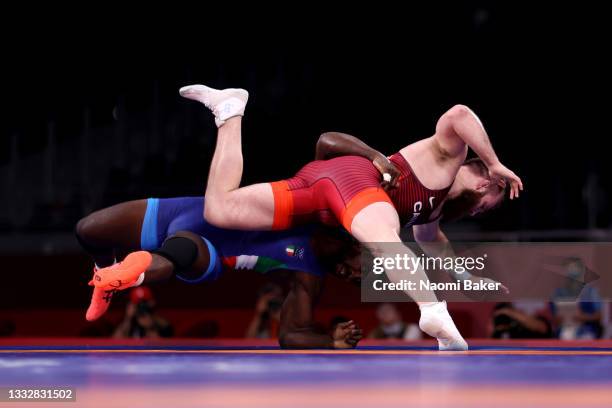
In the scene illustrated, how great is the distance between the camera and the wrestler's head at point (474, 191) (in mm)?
3283

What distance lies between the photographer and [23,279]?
7391 millimetres

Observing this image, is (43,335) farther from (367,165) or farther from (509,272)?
(367,165)

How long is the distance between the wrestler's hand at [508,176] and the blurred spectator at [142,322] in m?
3.31

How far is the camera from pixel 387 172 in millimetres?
3084

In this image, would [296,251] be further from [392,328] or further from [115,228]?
[392,328]

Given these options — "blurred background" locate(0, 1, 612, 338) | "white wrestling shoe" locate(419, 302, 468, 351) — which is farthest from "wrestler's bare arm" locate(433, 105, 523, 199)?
"blurred background" locate(0, 1, 612, 338)

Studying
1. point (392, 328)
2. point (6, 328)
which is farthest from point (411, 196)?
point (6, 328)

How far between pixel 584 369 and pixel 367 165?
1193mm

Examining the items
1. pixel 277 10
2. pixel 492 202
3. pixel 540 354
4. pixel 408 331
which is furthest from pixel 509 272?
pixel 277 10

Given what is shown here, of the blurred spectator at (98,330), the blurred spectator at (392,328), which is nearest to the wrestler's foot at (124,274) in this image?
the blurred spectator at (392,328)

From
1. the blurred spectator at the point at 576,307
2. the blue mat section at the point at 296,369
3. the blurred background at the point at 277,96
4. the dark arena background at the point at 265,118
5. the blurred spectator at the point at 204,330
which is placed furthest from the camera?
the blurred background at the point at 277,96

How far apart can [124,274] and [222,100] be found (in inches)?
32.4

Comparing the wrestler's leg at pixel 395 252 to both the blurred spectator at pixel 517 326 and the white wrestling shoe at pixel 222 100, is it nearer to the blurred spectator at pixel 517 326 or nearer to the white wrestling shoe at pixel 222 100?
the white wrestling shoe at pixel 222 100

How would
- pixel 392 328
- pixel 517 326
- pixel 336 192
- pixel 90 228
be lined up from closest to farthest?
pixel 336 192, pixel 90 228, pixel 517 326, pixel 392 328
